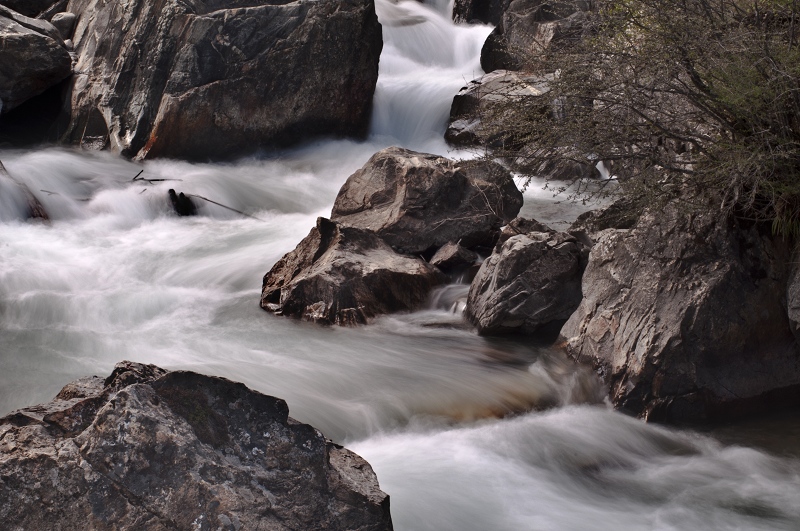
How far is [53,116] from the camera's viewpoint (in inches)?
540

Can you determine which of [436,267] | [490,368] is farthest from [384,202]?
[490,368]

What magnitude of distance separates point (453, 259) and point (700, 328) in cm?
285

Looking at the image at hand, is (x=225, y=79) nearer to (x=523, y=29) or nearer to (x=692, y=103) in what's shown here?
(x=523, y=29)

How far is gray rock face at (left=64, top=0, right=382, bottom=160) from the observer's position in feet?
42.0

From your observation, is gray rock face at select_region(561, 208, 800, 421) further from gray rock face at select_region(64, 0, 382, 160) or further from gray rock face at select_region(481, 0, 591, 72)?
gray rock face at select_region(481, 0, 591, 72)

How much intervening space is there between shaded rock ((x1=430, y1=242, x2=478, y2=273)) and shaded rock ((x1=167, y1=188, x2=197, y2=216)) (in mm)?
3975

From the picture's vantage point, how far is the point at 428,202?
8484 millimetres

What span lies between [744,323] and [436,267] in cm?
307

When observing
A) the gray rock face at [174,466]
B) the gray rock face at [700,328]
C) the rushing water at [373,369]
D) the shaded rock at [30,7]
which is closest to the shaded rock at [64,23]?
the shaded rock at [30,7]

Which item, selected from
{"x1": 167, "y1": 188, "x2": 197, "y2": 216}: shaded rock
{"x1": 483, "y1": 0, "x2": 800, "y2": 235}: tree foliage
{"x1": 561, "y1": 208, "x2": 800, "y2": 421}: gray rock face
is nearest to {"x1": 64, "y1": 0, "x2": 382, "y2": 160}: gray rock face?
{"x1": 167, "y1": 188, "x2": 197, "y2": 216}: shaded rock

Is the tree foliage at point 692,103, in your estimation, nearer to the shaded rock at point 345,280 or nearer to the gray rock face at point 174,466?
the shaded rock at point 345,280

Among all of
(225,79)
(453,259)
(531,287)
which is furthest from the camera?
(225,79)

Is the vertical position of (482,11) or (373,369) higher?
(482,11)

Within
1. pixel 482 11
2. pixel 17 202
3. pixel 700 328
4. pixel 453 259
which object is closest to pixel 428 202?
pixel 453 259
